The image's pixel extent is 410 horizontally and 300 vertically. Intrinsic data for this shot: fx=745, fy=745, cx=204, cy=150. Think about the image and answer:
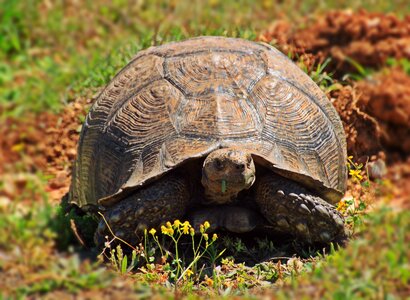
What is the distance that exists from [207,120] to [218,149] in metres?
0.26

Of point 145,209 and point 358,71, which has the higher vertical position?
point 358,71

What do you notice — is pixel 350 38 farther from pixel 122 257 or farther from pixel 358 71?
pixel 122 257

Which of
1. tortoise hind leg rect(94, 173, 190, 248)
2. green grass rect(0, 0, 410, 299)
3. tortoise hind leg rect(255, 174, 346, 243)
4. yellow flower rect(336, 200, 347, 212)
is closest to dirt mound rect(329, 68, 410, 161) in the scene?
green grass rect(0, 0, 410, 299)

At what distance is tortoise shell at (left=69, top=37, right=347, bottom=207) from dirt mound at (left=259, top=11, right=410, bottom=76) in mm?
2198

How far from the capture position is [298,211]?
5035 mm

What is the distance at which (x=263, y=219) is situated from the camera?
5.31 m

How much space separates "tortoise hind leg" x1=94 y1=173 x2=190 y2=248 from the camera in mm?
5020

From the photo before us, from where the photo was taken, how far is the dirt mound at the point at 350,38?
810 cm

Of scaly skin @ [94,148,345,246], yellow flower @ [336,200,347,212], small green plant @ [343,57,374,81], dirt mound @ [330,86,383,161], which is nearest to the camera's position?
scaly skin @ [94,148,345,246]

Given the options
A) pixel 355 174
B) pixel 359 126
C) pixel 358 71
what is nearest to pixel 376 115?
pixel 359 126

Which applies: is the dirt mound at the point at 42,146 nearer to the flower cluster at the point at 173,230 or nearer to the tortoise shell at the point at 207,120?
the tortoise shell at the point at 207,120

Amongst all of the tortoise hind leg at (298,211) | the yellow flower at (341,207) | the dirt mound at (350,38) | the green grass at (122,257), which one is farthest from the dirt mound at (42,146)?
the yellow flower at (341,207)

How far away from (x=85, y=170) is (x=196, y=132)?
121 cm

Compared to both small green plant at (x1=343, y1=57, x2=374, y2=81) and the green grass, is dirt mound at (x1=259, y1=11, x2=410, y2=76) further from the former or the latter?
the green grass
